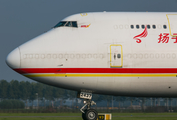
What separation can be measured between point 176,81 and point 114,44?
458 cm

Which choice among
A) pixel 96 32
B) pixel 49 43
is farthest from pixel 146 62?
pixel 49 43

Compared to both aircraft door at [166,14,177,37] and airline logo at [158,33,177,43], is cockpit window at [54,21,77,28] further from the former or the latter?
aircraft door at [166,14,177,37]

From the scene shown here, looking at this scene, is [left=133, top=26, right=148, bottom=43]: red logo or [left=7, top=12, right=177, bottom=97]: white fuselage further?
[left=133, top=26, right=148, bottom=43]: red logo

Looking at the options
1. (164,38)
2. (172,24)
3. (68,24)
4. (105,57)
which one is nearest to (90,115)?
(105,57)

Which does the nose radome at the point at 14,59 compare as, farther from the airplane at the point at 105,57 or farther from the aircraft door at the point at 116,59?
the aircraft door at the point at 116,59

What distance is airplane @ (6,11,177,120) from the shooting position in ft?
63.2

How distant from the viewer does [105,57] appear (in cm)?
1934

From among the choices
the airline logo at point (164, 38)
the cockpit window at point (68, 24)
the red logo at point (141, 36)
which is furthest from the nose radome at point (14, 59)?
the airline logo at point (164, 38)

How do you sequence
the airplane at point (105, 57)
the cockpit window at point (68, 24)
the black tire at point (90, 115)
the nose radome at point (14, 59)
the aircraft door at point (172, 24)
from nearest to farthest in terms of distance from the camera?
1. the nose radome at point (14, 59)
2. the airplane at point (105, 57)
3. the black tire at point (90, 115)
4. the aircraft door at point (172, 24)
5. the cockpit window at point (68, 24)

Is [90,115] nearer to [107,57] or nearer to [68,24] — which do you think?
[107,57]

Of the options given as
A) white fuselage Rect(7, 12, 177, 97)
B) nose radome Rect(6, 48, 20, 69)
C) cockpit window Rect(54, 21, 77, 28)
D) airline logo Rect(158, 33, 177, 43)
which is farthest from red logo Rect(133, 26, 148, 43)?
nose radome Rect(6, 48, 20, 69)

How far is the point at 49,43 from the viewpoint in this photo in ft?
64.2

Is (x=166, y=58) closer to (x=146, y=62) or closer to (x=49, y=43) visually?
(x=146, y=62)

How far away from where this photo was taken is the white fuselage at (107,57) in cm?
1925
